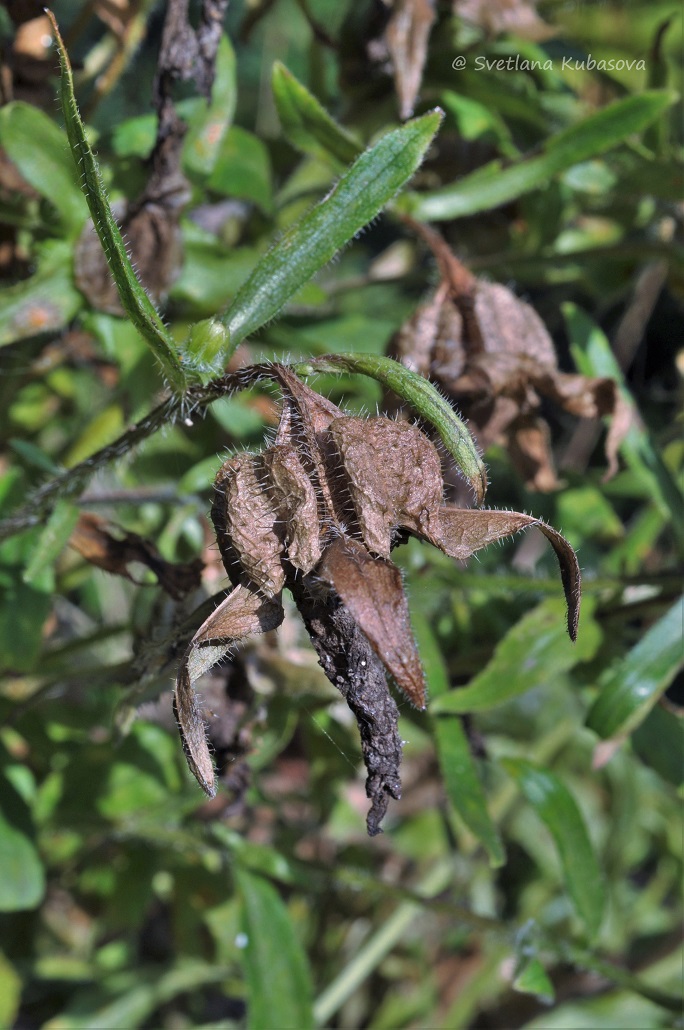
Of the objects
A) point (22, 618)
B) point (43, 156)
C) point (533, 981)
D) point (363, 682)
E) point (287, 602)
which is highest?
point (43, 156)

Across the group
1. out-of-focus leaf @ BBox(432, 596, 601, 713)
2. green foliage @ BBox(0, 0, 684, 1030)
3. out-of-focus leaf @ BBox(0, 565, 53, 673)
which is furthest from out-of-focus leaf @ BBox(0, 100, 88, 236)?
out-of-focus leaf @ BBox(432, 596, 601, 713)

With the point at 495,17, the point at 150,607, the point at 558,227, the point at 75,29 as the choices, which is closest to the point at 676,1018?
the point at 150,607

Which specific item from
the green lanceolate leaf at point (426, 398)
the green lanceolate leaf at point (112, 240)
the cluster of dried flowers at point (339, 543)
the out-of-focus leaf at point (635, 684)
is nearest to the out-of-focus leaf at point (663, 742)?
the out-of-focus leaf at point (635, 684)

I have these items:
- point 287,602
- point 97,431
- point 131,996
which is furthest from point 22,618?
point 131,996

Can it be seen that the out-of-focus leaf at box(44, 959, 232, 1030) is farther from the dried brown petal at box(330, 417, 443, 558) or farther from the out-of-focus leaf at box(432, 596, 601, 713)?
the dried brown petal at box(330, 417, 443, 558)

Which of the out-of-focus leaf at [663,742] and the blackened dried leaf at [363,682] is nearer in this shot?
the blackened dried leaf at [363,682]

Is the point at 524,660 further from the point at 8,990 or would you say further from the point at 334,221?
the point at 8,990

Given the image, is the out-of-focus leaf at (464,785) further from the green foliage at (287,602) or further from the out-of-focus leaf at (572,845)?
the out-of-focus leaf at (572,845)
